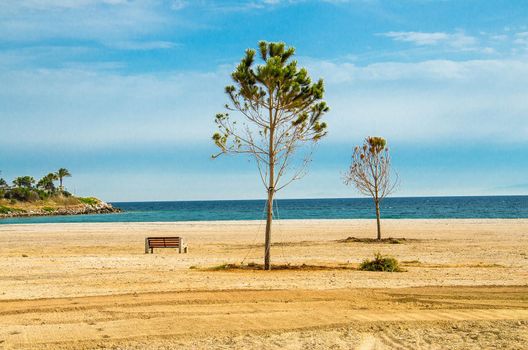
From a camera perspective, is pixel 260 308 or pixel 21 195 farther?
pixel 21 195

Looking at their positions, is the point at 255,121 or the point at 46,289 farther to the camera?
the point at 255,121

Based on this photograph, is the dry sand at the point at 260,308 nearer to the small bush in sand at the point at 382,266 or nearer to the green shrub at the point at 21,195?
the small bush in sand at the point at 382,266

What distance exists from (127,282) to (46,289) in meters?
1.99

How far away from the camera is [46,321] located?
379 inches

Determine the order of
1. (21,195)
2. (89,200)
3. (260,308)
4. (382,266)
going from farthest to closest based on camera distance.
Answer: (89,200)
(21,195)
(382,266)
(260,308)

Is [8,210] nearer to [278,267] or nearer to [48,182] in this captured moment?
[48,182]

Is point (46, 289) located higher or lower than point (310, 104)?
lower

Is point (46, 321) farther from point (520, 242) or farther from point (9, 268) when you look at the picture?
point (520, 242)

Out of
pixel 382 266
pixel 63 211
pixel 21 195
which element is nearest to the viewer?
pixel 382 266

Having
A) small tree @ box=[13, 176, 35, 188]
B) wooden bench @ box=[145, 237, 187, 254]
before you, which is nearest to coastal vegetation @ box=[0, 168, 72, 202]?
small tree @ box=[13, 176, 35, 188]

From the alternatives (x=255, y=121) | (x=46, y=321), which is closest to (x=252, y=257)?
(x=255, y=121)

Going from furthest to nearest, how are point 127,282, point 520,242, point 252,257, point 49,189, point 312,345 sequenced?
point 49,189
point 520,242
point 252,257
point 127,282
point 312,345

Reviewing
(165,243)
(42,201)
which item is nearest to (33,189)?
(42,201)

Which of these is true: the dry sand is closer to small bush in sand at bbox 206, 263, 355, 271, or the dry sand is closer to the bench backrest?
small bush in sand at bbox 206, 263, 355, 271
